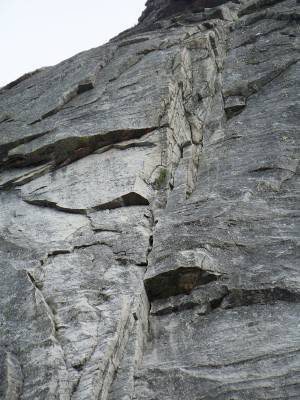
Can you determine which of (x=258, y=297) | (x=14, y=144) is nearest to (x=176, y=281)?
(x=258, y=297)

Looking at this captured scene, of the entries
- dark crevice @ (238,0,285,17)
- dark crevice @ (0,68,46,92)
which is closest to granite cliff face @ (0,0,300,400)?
dark crevice @ (0,68,46,92)

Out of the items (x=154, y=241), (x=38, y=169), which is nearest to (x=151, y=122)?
(x=38, y=169)

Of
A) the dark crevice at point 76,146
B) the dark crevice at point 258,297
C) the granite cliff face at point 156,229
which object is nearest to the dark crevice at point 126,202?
the granite cliff face at point 156,229

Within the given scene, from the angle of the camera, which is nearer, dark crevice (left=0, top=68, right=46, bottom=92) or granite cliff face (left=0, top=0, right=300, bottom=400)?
granite cliff face (left=0, top=0, right=300, bottom=400)

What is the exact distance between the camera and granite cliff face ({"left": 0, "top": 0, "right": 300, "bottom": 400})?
10195 millimetres

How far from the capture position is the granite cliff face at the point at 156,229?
10.2m

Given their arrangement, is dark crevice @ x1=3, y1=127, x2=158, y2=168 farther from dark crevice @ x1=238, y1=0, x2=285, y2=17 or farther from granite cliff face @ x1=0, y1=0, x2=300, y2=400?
dark crevice @ x1=238, y1=0, x2=285, y2=17

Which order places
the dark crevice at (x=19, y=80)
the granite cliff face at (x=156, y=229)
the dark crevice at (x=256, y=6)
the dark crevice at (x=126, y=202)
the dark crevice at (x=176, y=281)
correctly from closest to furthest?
the granite cliff face at (x=156, y=229) < the dark crevice at (x=176, y=281) < the dark crevice at (x=126, y=202) < the dark crevice at (x=19, y=80) < the dark crevice at (x=256, y=6)

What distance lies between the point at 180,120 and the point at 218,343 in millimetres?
10685

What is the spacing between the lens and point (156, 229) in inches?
556

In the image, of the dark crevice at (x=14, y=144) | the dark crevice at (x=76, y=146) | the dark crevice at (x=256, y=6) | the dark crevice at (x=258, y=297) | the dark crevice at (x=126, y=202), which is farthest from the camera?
the dark crevice at (x=256, y=6)

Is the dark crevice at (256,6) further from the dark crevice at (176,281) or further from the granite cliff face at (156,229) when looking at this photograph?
the dark crevice at (176,281)

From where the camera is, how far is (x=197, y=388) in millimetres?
9789

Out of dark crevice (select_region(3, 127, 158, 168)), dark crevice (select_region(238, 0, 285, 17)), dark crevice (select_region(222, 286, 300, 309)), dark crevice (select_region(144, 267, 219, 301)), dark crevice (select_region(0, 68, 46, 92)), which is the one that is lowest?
dark crevice (select_region(222, 286, 300, 309))
